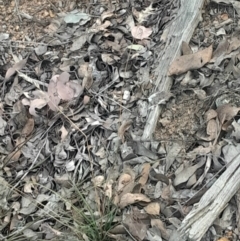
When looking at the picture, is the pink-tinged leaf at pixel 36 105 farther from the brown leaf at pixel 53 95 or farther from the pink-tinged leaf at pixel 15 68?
the pink-tinged leaf at pixel 15 68

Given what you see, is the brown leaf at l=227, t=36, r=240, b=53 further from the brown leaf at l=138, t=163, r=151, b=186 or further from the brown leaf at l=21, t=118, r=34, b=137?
the brown leaf at l=21, t=118, r=34, b=137

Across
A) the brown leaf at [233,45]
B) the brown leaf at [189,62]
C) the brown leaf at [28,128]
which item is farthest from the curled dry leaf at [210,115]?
the brown leaf at [28,128]

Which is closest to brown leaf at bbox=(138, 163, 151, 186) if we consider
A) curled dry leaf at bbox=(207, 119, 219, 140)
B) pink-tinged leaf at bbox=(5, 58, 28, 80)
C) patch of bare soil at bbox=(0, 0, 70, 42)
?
curled dry leaf at bbox=(207, 119, 219, 140)

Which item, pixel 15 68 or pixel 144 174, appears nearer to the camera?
pixel 144 174

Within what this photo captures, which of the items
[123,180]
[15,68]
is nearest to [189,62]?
[123,180]

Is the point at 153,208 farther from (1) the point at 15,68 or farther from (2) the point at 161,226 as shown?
(1) the point at 15,68

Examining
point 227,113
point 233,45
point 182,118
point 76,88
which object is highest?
point 233,45
